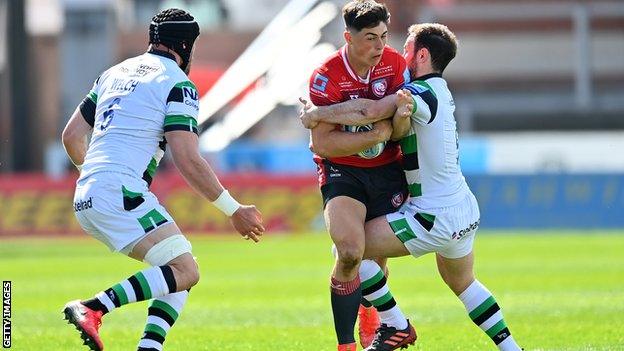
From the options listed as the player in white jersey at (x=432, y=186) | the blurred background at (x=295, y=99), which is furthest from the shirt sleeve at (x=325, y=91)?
the blurred background at (x=295, y=99)

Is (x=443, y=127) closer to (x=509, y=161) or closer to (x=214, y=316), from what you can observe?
(x=214, y=316)

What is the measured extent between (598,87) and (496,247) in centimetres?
2603

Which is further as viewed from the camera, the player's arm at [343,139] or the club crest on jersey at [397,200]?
the club crest on jersey at [397,200]

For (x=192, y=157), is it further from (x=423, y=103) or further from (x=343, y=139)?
(x=423, y=103)

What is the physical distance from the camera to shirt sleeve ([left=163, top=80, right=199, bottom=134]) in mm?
8172

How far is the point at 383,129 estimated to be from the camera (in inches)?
338

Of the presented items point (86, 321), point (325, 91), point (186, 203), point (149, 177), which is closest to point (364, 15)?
point (325, 91)

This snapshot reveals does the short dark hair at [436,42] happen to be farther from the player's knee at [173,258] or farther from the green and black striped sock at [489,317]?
the player's knee at [173,258]

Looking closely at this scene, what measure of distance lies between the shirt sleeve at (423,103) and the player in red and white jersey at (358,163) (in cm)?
16

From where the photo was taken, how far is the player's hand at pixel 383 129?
8.57 metres

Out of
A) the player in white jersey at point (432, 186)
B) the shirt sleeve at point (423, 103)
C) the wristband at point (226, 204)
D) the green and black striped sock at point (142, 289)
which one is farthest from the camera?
the player in white jersey at point (432, 186)

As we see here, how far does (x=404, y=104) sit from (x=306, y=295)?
24.3 ft

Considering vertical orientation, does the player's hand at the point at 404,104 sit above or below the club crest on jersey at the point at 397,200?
above

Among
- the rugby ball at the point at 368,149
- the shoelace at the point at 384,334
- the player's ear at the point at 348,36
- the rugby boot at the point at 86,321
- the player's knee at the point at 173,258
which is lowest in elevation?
the shoelace at the point at 384,334
